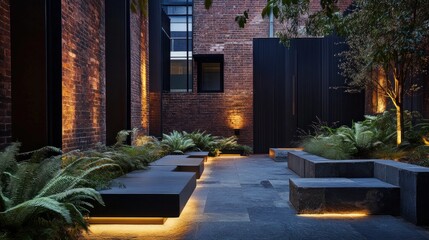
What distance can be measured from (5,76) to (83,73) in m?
2.36

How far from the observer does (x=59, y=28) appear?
5195 mm

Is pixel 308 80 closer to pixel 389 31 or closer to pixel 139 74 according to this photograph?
pixel 139 74

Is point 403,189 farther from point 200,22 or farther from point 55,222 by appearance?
point 200,22

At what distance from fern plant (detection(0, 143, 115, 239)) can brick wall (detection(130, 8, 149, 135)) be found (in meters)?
6.09

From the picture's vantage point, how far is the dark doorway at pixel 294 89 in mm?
12859

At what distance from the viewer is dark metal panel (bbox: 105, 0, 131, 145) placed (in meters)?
8.21

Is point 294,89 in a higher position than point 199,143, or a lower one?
higher

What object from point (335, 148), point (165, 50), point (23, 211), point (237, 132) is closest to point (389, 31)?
point (335, 148)

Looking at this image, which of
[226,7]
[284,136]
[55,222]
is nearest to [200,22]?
[226,7]

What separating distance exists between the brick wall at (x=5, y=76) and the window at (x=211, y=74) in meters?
10.0

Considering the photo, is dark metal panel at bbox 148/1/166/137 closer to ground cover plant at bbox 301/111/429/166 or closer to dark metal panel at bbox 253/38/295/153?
dark metal panel at bbox 253/38/295/153

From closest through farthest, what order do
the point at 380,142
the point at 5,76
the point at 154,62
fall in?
the point at 5,76 → the point at 380,142 → the point at 154,62

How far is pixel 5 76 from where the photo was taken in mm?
4312

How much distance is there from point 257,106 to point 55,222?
1064 cm
